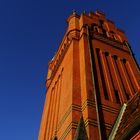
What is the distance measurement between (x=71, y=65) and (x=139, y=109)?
738cm

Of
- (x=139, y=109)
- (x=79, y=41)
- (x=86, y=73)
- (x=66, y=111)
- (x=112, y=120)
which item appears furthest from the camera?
(x=79, y=41)

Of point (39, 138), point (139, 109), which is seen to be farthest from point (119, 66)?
point (139, 109)

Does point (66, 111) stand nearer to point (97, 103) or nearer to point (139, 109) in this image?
point (97, 103)

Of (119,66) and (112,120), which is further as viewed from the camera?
(119,66)

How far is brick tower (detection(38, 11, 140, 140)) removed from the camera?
12221 millimetres

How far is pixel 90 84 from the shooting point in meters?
14.1

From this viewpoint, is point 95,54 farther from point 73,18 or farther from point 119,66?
point 73,18

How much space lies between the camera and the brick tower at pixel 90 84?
12221 millimetres

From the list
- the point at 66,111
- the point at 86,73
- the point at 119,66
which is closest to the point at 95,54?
the point at 119,66

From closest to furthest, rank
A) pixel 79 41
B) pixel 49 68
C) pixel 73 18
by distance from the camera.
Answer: pixel 79 41 < pixel 73 18 < pixel 49 68

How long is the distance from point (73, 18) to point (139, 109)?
13868 millimetres

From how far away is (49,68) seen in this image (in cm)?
2397

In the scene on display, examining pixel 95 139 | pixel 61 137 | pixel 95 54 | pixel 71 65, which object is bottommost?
pixel 95 139

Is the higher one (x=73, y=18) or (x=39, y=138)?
(x=73, y=18)
